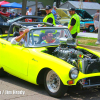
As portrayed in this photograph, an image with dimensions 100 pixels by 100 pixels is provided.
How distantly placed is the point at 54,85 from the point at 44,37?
1534 millimetres

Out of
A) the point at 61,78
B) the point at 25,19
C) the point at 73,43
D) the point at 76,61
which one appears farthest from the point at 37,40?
the point at 25,19

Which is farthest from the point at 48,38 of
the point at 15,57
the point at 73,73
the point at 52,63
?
the point at 73,73

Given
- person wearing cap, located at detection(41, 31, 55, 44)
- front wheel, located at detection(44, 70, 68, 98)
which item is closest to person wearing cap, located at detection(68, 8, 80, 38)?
person wearing cap, located at detection(41, 31, 55, 44)

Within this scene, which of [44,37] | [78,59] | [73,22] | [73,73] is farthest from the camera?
[73,22]

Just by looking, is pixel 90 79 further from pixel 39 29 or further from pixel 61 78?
pixel 39 29

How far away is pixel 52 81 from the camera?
4820mm

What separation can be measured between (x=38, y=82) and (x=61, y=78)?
81cm

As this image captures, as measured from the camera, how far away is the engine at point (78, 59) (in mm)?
4715

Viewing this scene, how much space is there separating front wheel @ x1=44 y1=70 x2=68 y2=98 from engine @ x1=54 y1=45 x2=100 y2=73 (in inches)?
19.7

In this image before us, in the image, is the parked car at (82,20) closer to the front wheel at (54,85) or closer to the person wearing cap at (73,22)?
the person wearing cap at (73,22)

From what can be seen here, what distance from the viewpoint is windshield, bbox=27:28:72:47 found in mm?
5660

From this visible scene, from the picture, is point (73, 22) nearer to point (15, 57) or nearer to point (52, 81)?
point (15, 57)

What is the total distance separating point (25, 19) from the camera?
44.7 ft

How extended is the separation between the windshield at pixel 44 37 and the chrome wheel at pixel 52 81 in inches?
43.7
